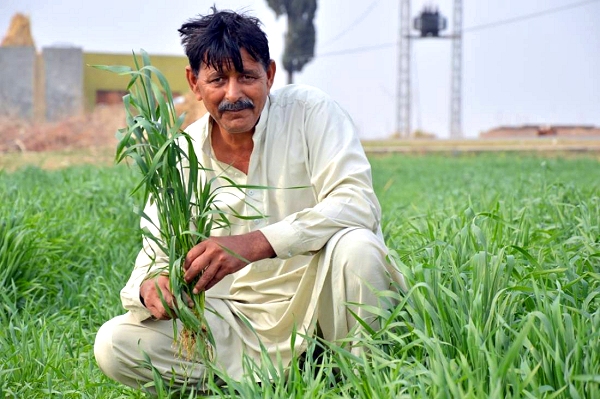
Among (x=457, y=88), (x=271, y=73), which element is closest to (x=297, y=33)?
(x=457, y=88)

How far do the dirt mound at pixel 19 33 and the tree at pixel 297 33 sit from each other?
9402 millimetres

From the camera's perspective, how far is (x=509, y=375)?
241 cm

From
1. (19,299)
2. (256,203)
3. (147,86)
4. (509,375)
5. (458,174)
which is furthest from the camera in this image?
(458,174)

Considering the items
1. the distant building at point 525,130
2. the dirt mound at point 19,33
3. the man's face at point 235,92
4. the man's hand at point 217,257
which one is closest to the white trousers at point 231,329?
the man's hand at point 217,257

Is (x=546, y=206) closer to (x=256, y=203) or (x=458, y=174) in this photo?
(x=256, y=203)

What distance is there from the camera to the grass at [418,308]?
2551 millimetres

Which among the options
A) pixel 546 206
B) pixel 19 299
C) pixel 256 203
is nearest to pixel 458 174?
pixel 546 206

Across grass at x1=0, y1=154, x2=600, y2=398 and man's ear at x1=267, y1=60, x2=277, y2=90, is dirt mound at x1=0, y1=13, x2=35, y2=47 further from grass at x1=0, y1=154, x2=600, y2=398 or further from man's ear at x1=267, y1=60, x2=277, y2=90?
man's ear at x1=267, y1=60, x2=277, y2=90

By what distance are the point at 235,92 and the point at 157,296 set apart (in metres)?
0.73

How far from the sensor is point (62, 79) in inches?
1037

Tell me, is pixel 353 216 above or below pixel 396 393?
above

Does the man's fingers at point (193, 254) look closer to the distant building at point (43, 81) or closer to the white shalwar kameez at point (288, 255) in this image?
the white shalwar kameez at point (288, 255)

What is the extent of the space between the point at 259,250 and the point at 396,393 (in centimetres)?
68

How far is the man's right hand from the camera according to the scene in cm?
309
